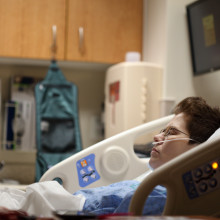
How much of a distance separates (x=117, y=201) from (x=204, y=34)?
1452 millimetres

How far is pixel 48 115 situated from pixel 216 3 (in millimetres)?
1255

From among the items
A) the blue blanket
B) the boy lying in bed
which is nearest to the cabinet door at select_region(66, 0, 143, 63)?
the boy lying in bed

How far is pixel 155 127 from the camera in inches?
70.0

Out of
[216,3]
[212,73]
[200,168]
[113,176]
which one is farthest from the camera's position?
[212,73]

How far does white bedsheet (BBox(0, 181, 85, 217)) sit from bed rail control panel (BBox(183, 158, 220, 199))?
1.19 feet

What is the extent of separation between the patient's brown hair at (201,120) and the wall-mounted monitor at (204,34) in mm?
886

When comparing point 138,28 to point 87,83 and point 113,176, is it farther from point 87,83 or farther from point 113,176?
point 113,176

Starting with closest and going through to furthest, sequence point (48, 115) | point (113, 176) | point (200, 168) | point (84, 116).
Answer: point (200, 168)
point (113, 176)
point (48, 115)
point (84, 116)

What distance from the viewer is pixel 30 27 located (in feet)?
9.20

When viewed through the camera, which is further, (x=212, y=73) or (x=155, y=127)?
(x=212, y=73)

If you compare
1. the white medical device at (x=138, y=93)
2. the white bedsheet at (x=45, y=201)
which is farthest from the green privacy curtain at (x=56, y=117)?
the white bedsheet at (x=45, y=201)

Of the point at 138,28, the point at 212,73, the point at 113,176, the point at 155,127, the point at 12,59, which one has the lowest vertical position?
the point at 113,176

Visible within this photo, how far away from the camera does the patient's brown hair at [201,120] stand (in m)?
1.42

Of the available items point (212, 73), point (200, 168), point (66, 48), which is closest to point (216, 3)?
point (212, 73)
